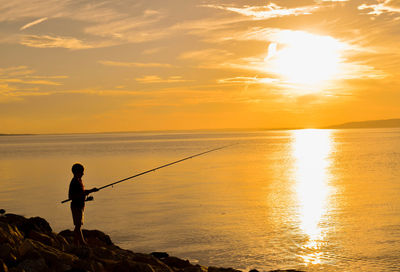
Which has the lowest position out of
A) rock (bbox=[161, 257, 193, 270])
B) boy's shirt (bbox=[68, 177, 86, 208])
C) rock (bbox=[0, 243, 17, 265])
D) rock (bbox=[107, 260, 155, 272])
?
rock (bbox=[161, 257, 193, 270])

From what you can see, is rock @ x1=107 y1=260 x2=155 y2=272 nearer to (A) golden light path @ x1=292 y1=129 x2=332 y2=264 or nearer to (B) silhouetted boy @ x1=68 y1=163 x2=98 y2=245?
(B) silhouetted boy @ x1=68 y1=163 x2=98 y2=245

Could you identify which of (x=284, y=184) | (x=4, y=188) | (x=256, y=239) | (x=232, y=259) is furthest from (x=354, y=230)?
(x=4, y=188)

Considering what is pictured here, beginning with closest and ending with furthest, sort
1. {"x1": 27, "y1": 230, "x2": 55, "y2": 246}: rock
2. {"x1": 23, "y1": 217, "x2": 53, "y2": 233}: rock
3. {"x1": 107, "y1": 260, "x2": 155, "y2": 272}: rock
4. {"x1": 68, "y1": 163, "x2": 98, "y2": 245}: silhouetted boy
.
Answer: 1. {"x1": 107, "y1": 260, "x2": 155, "y2": 272}: rock
2. {"x1": 68, "y1": 163, "x2": 98, "y2": 245}: silhouetted boy
3. {"x1": 27, "y1": 230, "x2": 55, "y2": 246}: rock
4. {"x1": 23, "y1": 217, "x2": 53, "y2": 233}: rock

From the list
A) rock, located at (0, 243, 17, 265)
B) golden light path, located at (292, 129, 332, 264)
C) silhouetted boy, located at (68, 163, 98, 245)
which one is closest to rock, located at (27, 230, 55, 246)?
silhouetted boy, located at (68, 163, 98, 245)

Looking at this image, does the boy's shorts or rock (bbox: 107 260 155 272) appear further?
the boy's shorts

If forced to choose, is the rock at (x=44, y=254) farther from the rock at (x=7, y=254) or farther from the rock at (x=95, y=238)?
the rock at (x=95, y=238)

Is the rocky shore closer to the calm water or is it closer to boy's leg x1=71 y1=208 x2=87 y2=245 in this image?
boy's leg x1=71 y1=208 x2=87 y2=245

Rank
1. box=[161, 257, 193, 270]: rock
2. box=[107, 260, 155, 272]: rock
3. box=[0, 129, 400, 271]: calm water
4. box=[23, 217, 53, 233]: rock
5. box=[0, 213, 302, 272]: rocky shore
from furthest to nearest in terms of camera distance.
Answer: box=[23, 217, 53, 233]: rock
box=[0, 129, 400, 271]: calm water
box=[161, 257, 193, 270]: rock
box=[107, 260, 155, 272]: rock
box=[0, 213, 302, 272]: rocky shore

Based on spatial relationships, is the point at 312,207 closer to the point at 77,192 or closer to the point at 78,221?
the point at 78,221

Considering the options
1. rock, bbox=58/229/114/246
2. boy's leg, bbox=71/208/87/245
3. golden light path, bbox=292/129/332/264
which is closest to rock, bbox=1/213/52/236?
rock, bbox=58/229/114/246

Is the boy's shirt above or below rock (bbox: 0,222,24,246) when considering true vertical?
above

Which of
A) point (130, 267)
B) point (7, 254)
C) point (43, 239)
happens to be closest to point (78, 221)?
point (43, 239)

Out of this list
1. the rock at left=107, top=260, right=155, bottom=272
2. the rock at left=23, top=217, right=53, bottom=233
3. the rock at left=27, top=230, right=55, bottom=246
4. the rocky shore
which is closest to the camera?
the rocky shore

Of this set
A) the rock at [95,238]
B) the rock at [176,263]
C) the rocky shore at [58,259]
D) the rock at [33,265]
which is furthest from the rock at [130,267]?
the rock at [95,238]
